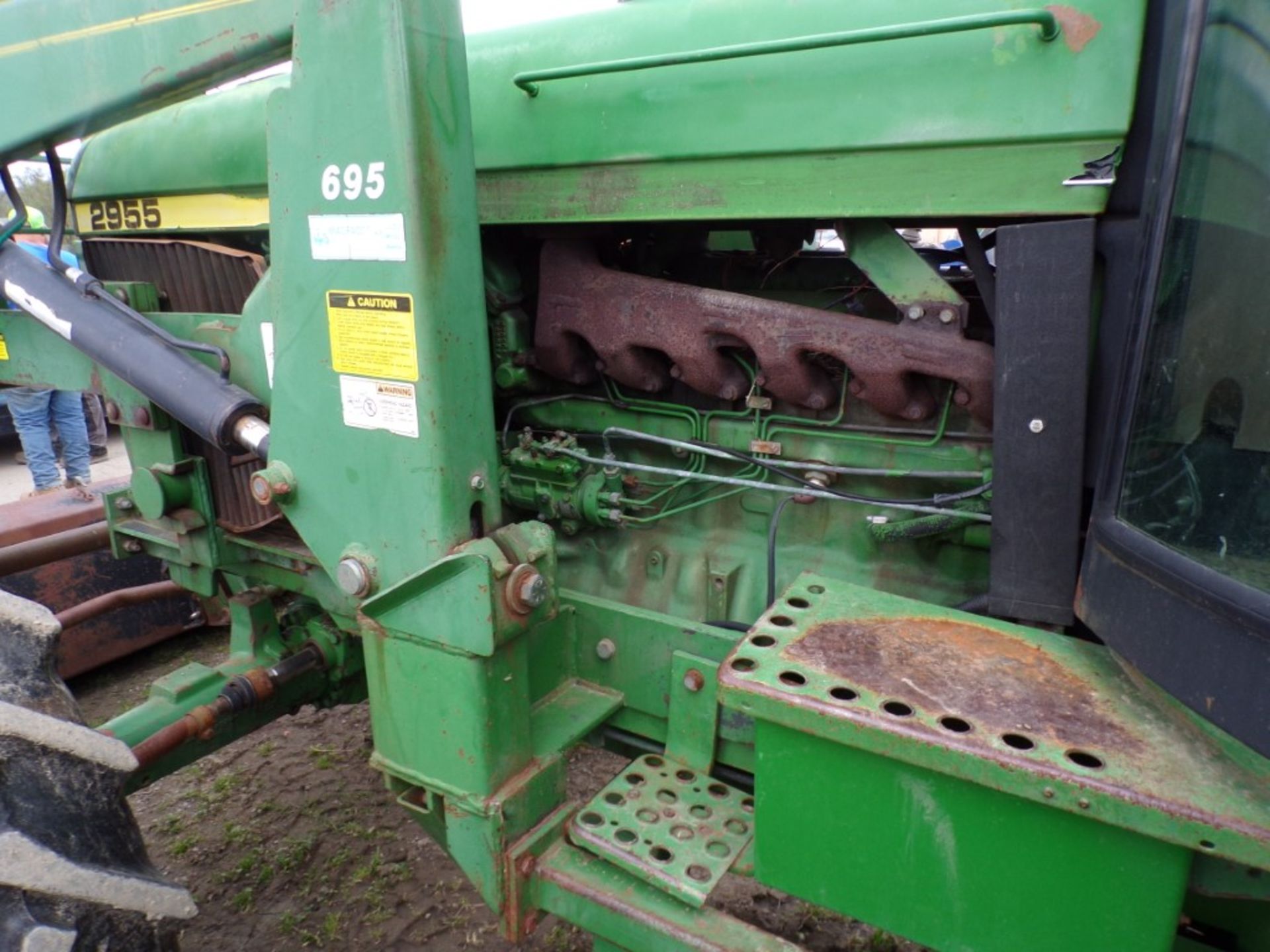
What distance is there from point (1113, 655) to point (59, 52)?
1961mm

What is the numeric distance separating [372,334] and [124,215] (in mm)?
1409

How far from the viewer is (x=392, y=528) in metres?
1.40

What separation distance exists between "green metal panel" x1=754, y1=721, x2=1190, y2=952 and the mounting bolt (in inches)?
28.1

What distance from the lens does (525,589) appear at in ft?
4.36

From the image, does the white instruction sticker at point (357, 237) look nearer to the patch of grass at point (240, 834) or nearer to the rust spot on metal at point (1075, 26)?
the rust spot on metal at point (1075, 26)

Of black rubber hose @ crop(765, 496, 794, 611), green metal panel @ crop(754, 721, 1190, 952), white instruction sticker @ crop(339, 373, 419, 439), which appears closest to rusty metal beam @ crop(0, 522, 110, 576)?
white instruction sticker @ crop(339, 373, 419, 439)

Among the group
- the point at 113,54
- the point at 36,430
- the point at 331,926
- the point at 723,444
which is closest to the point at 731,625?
the point at 723,444

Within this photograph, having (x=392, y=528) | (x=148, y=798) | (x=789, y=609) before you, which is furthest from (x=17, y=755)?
(x=148, y=798)

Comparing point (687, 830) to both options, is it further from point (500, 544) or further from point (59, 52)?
point (59, 52)

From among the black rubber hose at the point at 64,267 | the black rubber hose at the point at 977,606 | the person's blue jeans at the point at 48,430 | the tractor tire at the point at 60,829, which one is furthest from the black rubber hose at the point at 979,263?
the person's blue jeans at the point at 48,430

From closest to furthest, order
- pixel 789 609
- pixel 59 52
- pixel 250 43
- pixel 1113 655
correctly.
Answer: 1. pixel 1113 655
2. pixel 789 609
3. pixel 250 43
4. pixel 59 52

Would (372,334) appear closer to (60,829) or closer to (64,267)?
(60,829)

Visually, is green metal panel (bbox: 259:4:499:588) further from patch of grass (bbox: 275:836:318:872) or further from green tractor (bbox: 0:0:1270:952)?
patch of grass (bbox: 275:836:318:872)

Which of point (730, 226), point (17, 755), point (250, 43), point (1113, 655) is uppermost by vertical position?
point (250, 43)
